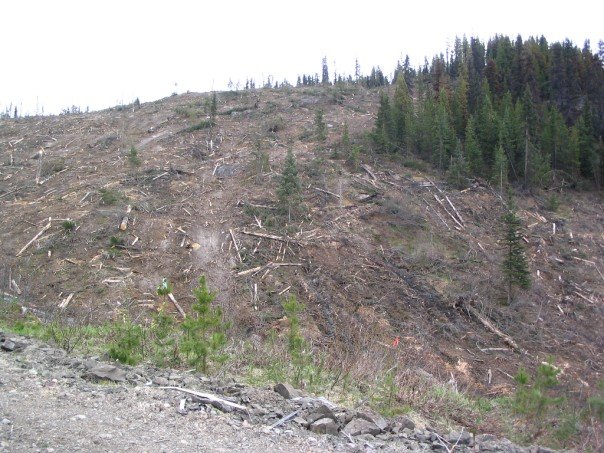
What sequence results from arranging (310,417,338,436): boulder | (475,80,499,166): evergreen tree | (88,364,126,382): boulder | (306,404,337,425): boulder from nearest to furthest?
(310,417,338,436): boulder
(306,404,337,425): boulder
(88,364,126,382): boulder
(475,80,499,166): evergreen tree

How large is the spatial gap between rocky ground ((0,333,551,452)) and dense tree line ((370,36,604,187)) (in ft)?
71.4

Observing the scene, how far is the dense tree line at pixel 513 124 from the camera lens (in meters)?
26.4

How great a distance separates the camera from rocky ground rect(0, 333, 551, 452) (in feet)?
11.5

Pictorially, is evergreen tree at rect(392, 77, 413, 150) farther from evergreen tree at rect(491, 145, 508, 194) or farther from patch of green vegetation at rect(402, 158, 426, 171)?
evergreen tree at rect(491, 145, 508, 194)

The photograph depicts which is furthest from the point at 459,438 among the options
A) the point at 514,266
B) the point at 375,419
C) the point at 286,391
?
the point at 514,266

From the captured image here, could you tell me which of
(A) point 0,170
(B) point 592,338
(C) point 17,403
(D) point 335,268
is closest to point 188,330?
(C) point 17,403

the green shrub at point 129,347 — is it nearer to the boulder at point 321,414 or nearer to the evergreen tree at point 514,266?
the boulder at point 321,414

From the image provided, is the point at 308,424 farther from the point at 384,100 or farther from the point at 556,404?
the point at 384,100

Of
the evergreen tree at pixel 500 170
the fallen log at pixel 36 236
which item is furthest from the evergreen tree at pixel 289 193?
the evergreen tree at pixel 500 170

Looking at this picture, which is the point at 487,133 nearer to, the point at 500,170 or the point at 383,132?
the point at 500,170

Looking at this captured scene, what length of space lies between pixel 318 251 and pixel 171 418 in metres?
12.4

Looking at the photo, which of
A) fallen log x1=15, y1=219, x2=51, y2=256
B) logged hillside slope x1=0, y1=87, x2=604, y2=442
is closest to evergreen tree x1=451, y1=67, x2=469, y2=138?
logged hillside slope x1=0, y1=87, x2=604, y2=442

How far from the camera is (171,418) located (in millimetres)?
3967

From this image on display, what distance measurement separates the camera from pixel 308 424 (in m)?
4.16
